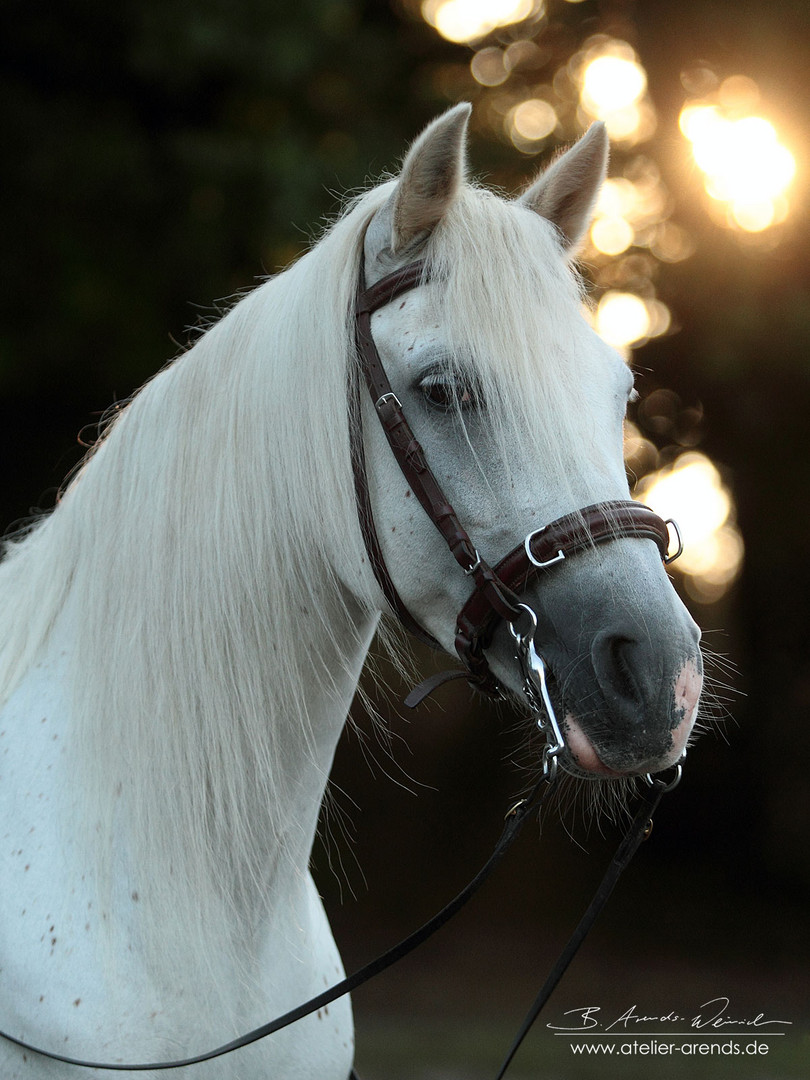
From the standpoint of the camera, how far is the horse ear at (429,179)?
165cm

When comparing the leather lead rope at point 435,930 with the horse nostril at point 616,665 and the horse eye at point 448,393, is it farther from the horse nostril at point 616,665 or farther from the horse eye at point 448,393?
the horse eye at point 448,393

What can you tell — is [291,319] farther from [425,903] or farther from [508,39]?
[425,903]

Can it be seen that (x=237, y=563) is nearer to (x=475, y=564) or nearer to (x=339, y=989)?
(x=475, y=564)

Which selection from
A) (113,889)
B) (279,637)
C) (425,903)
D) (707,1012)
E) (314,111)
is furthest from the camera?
(425,903)

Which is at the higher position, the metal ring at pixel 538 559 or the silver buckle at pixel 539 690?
the metal ring at pixel 538 559

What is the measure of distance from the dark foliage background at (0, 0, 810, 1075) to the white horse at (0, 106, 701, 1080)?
4.37 meters

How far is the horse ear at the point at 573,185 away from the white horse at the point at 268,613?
2 centimetres

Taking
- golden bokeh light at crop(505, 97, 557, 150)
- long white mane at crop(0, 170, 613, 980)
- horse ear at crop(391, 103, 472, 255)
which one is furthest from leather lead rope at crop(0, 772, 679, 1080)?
golden bokeh light at crop(505, 97, 557, 150)

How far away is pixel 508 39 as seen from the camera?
7062 millimetres

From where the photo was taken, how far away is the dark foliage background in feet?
20.5

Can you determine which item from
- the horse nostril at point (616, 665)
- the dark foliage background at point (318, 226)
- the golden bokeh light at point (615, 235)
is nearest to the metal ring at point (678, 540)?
the horse nostril at point (616, 665)

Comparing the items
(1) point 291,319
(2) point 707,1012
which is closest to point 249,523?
(1) point 291,319

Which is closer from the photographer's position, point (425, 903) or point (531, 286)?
point (531, 286)

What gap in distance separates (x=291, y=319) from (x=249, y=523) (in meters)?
0.42
